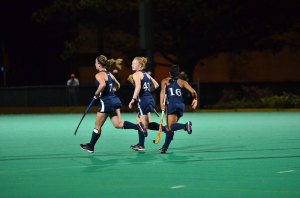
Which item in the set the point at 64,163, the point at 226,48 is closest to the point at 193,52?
the point at 226,48

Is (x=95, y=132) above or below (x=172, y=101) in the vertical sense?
A: below

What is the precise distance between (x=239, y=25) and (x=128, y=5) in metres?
6.72

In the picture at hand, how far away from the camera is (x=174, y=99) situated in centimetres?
1300

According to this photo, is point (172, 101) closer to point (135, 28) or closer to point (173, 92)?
point (173, 92)

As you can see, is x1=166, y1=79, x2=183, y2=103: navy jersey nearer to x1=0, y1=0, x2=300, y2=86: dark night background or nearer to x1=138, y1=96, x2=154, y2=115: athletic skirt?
x1=138, y1=96, x2=154, y2=115: athletic skirt

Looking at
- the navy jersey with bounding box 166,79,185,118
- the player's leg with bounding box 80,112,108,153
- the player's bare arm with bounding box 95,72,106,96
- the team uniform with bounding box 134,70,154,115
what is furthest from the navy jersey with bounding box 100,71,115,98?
the navy jersey with bounding box 166,79,185,118

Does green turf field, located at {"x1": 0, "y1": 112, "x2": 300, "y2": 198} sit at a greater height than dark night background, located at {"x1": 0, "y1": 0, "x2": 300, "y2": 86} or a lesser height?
lesser

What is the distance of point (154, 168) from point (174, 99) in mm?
2570

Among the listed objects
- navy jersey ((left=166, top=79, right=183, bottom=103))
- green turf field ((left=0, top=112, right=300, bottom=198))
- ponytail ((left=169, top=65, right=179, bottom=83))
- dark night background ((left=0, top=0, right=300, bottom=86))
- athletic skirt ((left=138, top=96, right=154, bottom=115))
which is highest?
dark night background ((left=0, top=0, right=300, bottom=86))

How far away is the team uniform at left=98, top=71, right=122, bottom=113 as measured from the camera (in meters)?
13.0

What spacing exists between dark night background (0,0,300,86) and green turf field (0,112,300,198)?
21664 millimetres

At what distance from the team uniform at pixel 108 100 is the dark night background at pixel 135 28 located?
2420 centimetres

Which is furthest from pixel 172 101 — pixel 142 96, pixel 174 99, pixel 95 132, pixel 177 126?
pixel 95 132

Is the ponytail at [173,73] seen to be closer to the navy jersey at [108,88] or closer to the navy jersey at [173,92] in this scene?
the navy jersey at [173,92]
